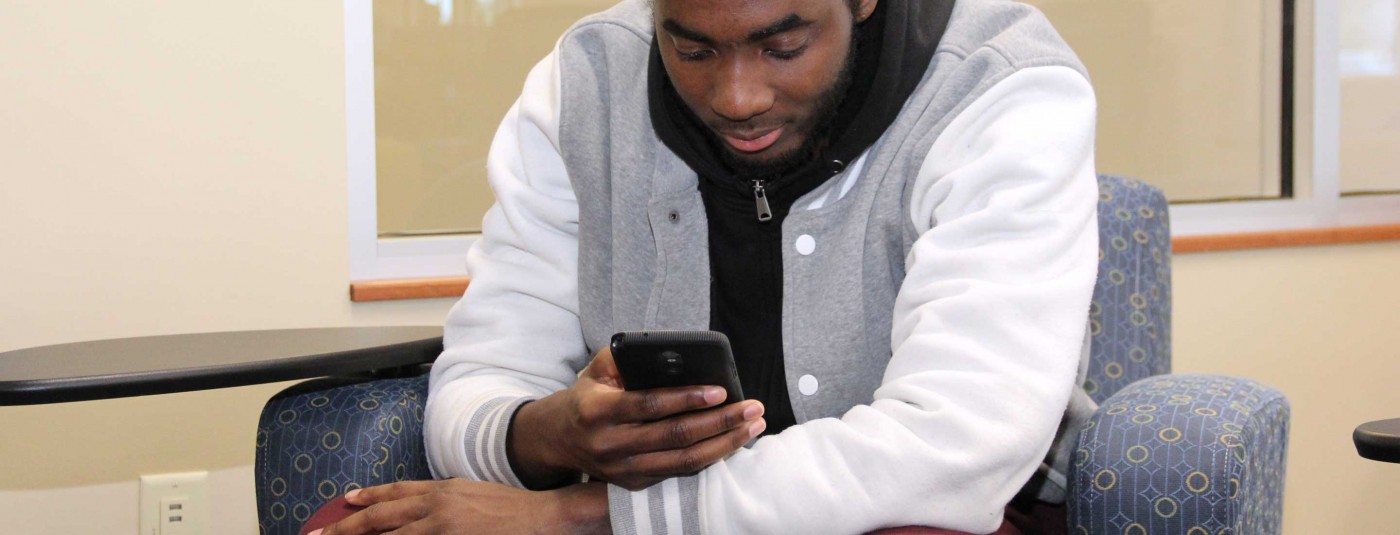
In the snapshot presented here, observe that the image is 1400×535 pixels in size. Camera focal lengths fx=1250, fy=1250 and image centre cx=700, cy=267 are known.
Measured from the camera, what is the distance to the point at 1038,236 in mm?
1136

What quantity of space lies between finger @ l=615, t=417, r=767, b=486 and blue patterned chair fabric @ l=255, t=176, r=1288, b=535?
12.5 inches

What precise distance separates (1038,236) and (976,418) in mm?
196

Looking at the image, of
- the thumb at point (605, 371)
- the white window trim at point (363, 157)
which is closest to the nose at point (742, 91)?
the thumb at point (605, 371)

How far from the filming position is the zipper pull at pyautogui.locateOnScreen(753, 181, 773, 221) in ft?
4.36

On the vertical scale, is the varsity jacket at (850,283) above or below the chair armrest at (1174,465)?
above

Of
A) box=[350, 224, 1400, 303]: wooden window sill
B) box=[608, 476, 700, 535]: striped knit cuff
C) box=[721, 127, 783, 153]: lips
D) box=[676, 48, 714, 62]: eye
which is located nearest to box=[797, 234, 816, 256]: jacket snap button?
box=[721, 127, 783, 153]: lips

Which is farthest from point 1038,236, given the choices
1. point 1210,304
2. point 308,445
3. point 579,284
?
point 1210,304

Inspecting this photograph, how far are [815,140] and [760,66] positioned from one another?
117 mm

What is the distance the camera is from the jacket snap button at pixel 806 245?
1.30m

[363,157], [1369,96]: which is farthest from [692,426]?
[1369,96]

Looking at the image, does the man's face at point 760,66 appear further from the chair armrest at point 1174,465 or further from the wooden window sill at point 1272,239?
the wooden window sill at point 1272,239

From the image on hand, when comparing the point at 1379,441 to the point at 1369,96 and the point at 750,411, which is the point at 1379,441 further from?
the point at 1369,96

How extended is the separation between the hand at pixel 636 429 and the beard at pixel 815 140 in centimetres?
28

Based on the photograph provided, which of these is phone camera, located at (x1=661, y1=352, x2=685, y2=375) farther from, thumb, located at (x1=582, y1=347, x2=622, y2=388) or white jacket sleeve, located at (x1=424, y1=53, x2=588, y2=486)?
white jacket sleeve, located at (x1=424, y1=53, x2=588, y2=486)
